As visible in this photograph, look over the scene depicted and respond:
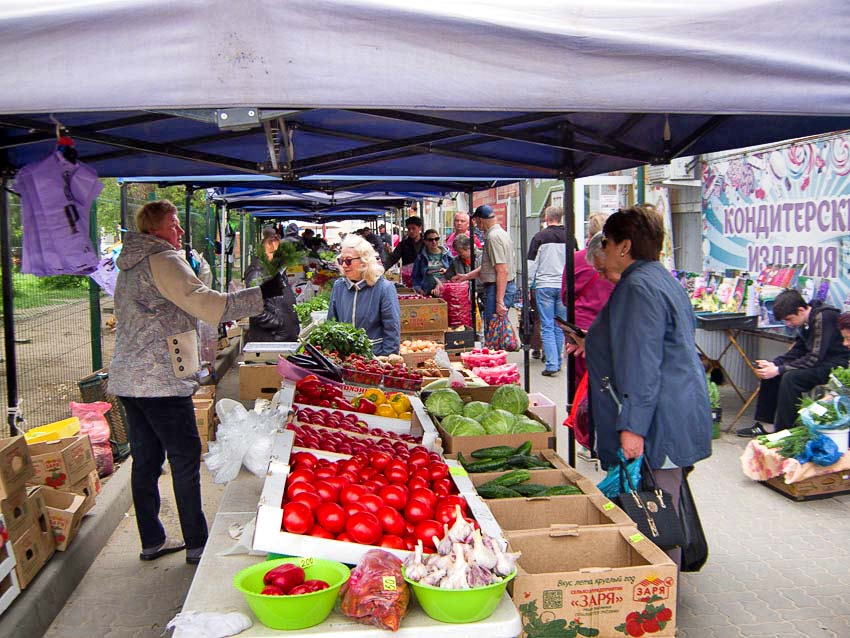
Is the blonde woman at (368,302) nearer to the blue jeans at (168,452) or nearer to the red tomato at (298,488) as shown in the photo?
the blue jeans at (168,452)

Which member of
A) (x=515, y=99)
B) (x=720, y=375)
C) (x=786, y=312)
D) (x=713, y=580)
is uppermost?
(x=515, y=99)

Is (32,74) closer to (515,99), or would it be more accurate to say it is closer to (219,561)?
(515,99)

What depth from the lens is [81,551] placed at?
4.70m

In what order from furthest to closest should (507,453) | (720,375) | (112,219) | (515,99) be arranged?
(112,219) < (720,375) < (507,453) < (515,99)

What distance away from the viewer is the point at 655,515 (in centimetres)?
323

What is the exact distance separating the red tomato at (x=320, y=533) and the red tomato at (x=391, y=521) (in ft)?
0.60

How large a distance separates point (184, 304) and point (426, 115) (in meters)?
1.62

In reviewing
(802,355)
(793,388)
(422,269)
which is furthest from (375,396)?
(422,269)

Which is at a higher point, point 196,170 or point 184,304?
point 196,170

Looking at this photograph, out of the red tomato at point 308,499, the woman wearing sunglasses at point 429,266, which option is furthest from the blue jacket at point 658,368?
the woman wearing sunglasses at point 429,266

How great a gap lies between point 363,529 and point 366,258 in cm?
413

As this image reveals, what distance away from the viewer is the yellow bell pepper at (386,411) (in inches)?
174

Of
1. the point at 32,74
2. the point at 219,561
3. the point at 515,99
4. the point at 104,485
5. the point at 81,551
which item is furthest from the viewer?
the point at 104,485

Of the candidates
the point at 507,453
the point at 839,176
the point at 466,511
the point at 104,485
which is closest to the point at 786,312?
the point at 839,176
